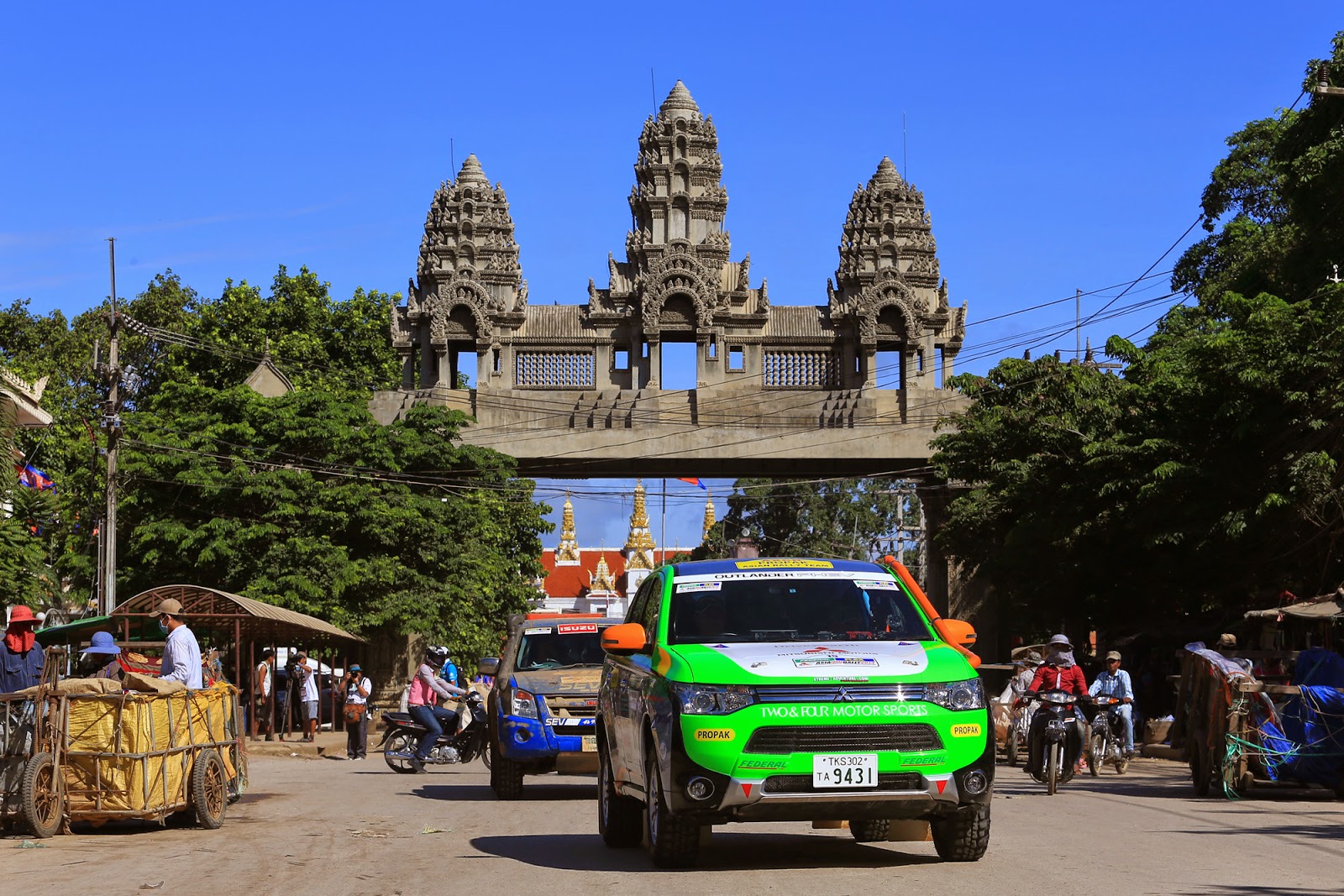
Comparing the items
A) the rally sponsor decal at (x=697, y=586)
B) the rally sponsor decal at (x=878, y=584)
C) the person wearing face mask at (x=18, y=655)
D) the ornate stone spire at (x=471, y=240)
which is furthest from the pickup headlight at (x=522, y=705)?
the ornate stone spire at (x=471, y=240)

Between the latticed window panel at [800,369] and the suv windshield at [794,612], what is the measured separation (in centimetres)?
3863

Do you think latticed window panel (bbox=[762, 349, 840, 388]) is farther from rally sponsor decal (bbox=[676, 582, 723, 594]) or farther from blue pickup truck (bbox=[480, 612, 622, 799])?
rally sponsor decal (bbox=[676, 582, 723, 594])

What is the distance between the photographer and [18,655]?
488 inches

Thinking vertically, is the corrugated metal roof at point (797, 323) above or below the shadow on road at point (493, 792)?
above

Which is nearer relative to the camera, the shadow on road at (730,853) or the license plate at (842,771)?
the license plate at (842,771)

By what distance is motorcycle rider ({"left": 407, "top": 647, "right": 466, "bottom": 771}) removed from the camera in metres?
20.2

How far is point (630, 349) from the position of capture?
49781 mm

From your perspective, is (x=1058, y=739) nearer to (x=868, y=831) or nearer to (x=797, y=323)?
(x=868, y=831)

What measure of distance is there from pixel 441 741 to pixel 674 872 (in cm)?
1216

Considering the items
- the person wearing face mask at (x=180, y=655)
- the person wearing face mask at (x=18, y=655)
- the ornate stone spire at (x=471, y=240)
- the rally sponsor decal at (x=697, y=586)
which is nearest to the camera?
the rally sponsor decal at (x=697, y=586)

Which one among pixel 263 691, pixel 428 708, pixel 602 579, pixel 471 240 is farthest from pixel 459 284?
pixel 602 579

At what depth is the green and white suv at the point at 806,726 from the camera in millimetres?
8531

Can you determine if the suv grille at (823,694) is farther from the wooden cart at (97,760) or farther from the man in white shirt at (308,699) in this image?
the man in white shirt at (308,699)

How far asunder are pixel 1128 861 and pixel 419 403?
3322cm
